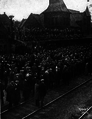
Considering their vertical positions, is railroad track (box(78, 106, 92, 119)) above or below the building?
below

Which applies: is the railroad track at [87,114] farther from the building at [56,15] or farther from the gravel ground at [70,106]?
the building at [56,15]

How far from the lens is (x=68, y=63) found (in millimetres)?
18156

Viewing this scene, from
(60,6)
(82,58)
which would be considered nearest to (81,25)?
(60,6)

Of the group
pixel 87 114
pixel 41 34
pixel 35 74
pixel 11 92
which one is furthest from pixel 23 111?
pixel 41 34

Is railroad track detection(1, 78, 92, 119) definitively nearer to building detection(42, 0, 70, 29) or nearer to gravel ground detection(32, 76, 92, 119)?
gravel ground detection(32, 76, 92, 119)

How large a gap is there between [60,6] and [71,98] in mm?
35172

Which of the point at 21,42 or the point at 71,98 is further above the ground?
the point at 21,42

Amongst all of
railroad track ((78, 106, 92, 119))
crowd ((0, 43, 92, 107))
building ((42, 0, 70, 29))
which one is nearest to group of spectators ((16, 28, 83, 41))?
crowd ((0, 43, 92, 107))

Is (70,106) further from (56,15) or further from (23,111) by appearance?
(56,15)

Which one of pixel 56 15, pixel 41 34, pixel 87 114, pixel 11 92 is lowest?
pixel 87 114

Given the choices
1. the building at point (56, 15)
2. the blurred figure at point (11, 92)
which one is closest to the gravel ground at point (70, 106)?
the blurred figure at point (11, 92)

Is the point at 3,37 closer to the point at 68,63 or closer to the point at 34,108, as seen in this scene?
the point at 68,63

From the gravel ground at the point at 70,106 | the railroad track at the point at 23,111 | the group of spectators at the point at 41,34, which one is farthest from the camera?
the group of spectators at the point at 41,34

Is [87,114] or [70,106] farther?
[70,106]
